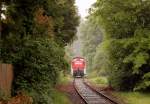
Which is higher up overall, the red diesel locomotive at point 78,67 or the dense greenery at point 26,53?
the dense greenery at point 26,53

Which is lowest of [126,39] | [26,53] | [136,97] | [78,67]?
[136,97]

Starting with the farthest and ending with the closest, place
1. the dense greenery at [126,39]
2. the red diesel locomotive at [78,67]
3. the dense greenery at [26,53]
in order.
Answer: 1. the red diesel locomotive at [78,67]
2. the dense greenery at [126,39]
3. the dense greenery at [26,53]

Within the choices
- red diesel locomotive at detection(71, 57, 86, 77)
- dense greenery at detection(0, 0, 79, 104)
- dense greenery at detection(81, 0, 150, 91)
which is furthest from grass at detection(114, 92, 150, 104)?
red diesel locomotive at detection(71, 57, 86, 77)

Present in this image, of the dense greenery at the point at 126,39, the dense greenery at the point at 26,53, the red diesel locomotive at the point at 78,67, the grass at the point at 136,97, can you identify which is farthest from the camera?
the red diesel locomotive at the point at 78,67

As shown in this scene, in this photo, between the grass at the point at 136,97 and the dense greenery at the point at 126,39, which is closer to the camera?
the grass at the point at 136,97

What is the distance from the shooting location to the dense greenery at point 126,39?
106 ft

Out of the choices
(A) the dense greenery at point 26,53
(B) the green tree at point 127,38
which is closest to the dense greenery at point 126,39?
(B) the green tree at point 127,38

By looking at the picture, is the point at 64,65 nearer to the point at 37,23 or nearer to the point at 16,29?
the point at 37,23

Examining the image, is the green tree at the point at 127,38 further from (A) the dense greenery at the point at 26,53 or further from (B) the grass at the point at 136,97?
(A) the dense greenery at the point at 26,53

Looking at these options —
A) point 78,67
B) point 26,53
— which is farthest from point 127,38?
point 78,67

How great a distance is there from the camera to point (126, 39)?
110 feet

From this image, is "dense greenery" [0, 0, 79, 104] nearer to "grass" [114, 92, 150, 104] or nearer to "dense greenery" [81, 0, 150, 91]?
"grass" [114, 92, 150, 104]

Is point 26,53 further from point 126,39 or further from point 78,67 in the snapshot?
point 78,67

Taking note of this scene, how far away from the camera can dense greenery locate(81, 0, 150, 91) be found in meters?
32.4
